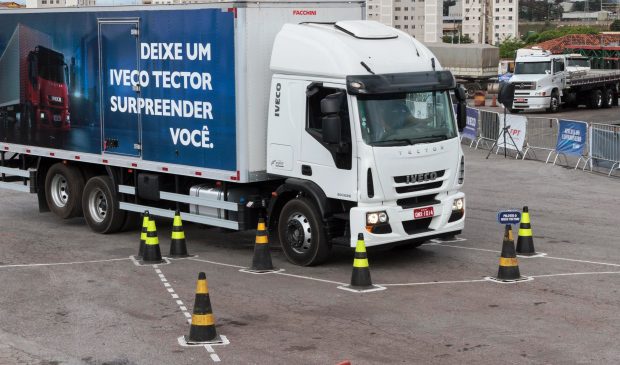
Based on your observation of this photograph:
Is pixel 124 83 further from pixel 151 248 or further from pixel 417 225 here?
pixel 417 225

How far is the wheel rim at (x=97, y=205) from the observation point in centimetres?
1758

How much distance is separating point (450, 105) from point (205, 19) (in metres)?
3.83

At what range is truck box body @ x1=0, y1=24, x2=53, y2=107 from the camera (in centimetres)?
1827

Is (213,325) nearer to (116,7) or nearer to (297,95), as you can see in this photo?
(297,95)

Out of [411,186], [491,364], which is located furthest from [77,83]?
[491,364]

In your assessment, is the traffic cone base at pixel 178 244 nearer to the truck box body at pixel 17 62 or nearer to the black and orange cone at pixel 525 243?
the truck box body at pixel 17 62

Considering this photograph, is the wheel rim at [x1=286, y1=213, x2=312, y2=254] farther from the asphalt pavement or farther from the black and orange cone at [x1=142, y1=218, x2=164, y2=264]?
the black and orange cone at [x1=142, y1=218, x2=164, y2=264]

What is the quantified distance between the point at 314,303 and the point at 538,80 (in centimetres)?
3563

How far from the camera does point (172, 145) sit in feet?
51.8

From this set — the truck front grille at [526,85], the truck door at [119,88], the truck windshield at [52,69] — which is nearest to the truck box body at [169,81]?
the truck door at [119,88]

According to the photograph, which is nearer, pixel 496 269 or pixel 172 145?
pixel 496 269

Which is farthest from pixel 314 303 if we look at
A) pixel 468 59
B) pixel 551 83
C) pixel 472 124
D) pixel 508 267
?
pixel 468 59

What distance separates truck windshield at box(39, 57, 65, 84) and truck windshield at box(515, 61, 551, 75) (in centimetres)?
3237

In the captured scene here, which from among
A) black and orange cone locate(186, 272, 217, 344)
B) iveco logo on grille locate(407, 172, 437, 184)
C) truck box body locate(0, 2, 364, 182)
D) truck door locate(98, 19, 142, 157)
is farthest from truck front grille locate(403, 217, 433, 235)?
truck door locate(98, 19, 142, 157)
